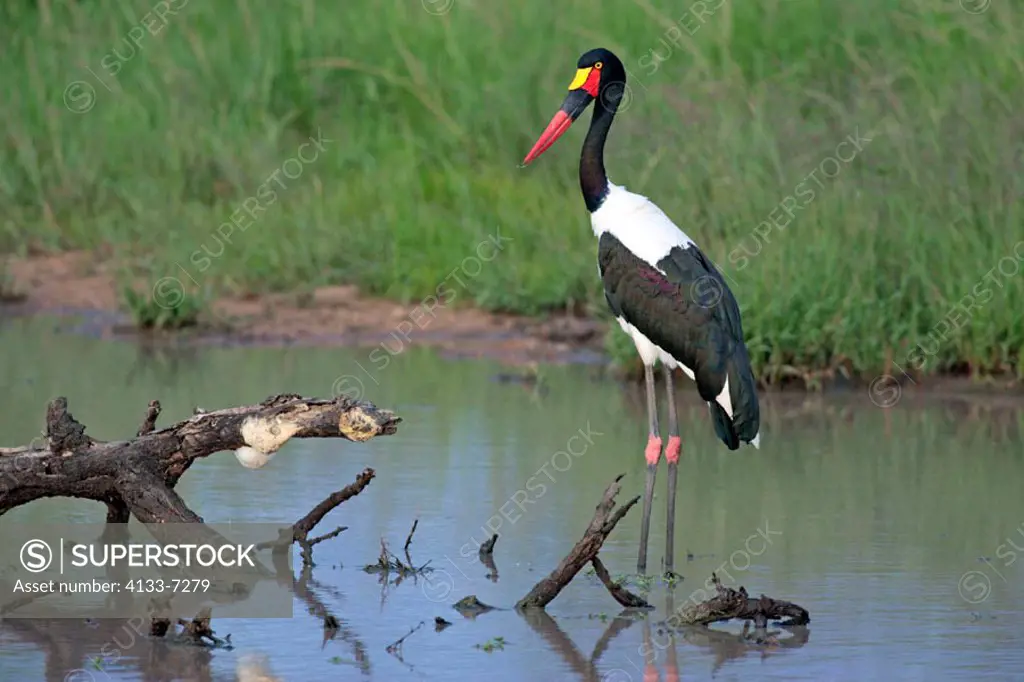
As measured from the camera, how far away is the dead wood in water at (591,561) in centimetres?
608

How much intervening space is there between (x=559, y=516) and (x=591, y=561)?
1.45 metres

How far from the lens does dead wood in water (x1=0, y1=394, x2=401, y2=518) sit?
6.11 metres

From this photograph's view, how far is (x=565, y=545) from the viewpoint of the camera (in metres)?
7.12

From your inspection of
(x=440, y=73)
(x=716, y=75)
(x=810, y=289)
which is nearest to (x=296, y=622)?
(x=810, y=289)

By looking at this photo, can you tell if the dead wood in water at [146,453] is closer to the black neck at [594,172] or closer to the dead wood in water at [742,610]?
the dead wood in water at [742,610]

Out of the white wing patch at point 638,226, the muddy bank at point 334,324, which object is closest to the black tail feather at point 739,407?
the white wing patch at point 638,226

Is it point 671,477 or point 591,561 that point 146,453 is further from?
point 671,477

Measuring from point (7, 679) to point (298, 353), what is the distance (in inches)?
229

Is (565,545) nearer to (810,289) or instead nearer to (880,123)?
(810,289)

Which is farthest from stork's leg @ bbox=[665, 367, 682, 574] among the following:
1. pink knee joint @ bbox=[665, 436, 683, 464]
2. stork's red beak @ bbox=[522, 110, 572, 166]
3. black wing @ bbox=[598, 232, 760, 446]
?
stork's red beak @ bbox=[522, 110, 572, 166]

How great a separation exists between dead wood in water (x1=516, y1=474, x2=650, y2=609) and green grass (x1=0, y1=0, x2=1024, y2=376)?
3767 mm

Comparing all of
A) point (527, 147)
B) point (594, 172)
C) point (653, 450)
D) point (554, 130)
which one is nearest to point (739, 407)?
point (653, 450)

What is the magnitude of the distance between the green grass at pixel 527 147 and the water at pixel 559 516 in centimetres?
74

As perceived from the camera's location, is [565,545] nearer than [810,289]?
Yes
